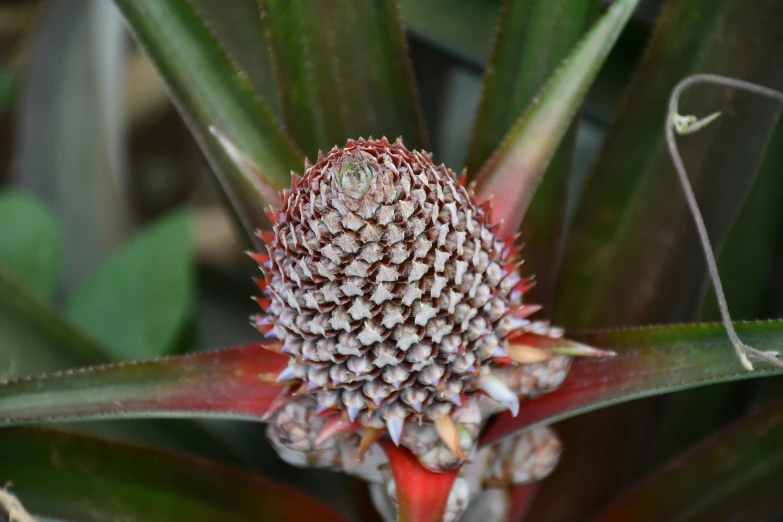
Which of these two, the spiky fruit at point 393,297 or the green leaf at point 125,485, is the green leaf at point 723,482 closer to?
the spiky fruit at point 393,297

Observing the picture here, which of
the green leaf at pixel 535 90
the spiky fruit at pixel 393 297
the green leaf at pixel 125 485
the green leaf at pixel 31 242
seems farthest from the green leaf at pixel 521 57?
the green leaf at pixel 31 242

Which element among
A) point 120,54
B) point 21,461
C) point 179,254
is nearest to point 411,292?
point 21,461

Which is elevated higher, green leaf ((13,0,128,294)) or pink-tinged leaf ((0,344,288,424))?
green leaf ((13,0,128,294))

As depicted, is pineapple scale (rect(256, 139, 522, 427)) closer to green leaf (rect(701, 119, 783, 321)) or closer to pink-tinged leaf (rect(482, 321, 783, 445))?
pink-tinged leaf (rect(482, 321, 783, 445))

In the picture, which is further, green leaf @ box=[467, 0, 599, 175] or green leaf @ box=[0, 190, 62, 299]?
green leaf @ box=[0, 190, 62, 299]

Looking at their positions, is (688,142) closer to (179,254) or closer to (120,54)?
(179,254)

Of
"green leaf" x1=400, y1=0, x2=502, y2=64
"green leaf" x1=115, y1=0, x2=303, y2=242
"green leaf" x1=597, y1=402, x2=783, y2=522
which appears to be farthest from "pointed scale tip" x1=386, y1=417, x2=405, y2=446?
"green leaf" x1=400, y1=0, x2=502, y2=64
